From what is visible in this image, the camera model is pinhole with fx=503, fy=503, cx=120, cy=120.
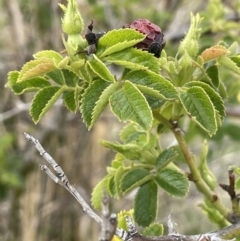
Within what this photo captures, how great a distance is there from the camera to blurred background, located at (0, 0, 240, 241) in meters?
2.35

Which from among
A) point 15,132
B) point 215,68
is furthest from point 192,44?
point 15,132

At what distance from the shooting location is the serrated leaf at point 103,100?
0.73 meters

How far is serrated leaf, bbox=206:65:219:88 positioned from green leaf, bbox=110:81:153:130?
0.60 ft

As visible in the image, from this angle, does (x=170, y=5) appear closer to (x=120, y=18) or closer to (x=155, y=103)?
(x=120, y=18)

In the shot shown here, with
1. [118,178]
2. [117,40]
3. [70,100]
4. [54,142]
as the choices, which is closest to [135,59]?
[117,40]

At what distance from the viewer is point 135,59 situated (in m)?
0.76

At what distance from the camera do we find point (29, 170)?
8.11ft

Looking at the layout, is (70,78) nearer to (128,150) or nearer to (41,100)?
(41,100)

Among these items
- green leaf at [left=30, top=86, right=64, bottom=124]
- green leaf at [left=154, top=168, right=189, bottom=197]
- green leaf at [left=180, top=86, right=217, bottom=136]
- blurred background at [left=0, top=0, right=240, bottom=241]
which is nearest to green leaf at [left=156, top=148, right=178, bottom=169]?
green leaf at [left=154, top=168, right=189, bottom=197]

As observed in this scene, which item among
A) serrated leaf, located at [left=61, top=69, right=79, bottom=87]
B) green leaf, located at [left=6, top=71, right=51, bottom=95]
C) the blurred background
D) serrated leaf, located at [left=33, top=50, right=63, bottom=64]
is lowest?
the blurred background

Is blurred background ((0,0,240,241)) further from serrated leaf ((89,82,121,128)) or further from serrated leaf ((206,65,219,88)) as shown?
serrated leaf ((89,82,121,128))

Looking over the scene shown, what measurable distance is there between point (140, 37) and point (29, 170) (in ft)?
5.98

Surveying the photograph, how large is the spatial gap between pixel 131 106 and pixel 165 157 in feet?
0.61

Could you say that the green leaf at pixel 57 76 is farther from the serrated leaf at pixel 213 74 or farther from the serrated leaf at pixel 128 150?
the serrated leaf at pixel 213 74
